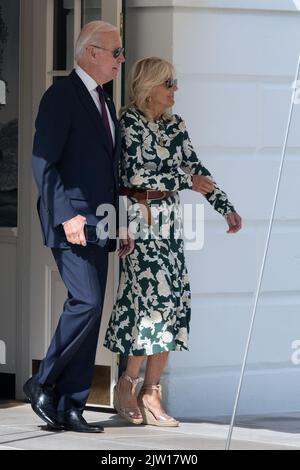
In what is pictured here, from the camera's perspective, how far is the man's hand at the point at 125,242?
25.5 feet

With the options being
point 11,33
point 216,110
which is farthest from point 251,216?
point 11,33

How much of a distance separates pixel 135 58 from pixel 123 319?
1.50 m

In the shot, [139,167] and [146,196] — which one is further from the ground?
[139,167]

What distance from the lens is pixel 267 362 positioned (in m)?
→ 8.73

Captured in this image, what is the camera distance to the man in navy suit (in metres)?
7.43

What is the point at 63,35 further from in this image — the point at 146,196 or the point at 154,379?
the point at 154,379

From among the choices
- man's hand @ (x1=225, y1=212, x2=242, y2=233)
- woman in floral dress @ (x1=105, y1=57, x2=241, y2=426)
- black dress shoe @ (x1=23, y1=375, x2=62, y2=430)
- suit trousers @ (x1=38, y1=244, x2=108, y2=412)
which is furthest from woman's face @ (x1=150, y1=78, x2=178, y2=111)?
black dress shoe @ (x1=23, y1=375, x2=62, y2=430)

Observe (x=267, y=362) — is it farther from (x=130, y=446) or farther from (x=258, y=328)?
(x=130, y=446)

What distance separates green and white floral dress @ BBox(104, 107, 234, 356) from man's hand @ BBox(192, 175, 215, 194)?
77 millimetres

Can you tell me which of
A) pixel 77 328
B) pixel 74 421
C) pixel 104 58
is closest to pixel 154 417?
pixel 74 421

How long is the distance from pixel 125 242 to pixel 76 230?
19.4 inches

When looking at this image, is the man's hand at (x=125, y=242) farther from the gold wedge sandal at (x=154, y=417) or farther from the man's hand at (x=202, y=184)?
the gold wedge sandal at (x=154, y=417)

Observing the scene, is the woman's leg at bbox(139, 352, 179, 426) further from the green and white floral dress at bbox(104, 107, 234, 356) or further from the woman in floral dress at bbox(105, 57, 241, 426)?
the green and white floral dress at bbox(104, 107, 234, 356)

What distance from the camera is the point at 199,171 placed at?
800 cm
